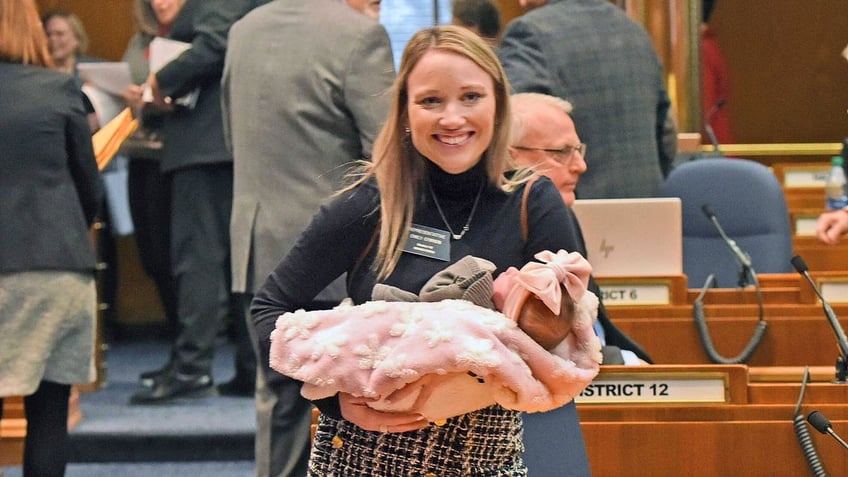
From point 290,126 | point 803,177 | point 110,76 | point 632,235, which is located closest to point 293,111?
point 290,126

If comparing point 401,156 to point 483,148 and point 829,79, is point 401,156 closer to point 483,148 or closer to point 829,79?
point 483,148

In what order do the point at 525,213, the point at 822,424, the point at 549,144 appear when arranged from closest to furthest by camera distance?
the point at 525,213 → the point at 822,424 → the point at 549,144

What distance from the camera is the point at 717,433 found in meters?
2.36

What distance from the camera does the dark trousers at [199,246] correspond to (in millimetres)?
4625

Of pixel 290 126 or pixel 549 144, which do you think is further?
pixel 290 126

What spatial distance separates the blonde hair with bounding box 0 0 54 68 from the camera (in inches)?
125

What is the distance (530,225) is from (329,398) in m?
0.35

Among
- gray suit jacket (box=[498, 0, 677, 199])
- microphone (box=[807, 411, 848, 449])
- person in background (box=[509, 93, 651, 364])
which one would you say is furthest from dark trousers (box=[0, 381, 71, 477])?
microphone (box=[807, 411, 848, 449])

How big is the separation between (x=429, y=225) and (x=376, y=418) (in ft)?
0.93

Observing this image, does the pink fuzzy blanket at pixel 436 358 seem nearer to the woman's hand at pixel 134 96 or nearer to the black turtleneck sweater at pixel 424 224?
the black turtleneck sweater at pixel 424 224

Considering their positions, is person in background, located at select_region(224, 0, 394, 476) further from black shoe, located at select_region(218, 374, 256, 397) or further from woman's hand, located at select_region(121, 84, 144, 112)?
black shoe, located at select_region(218, 374, 256, 397)

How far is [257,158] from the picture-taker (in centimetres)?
338

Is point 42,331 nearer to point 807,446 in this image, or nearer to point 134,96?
point 134,96

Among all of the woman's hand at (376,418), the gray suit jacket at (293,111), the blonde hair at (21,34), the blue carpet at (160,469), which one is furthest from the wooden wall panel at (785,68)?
the woman's hand at (376,418)
